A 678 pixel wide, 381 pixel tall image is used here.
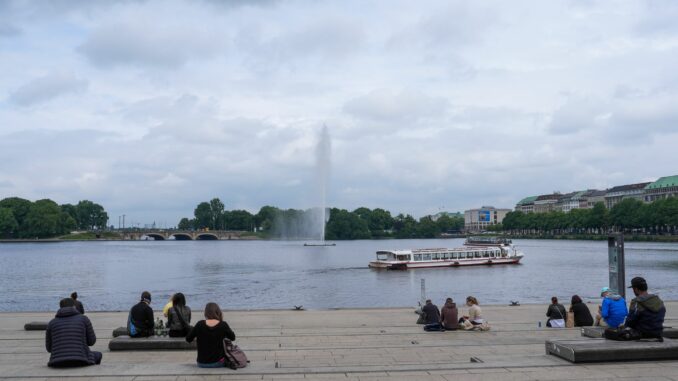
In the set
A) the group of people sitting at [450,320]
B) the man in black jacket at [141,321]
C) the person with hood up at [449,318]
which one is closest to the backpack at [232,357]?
the man in black jacket at [141,321]

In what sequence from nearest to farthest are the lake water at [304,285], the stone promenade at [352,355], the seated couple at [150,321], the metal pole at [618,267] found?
the stone promenade at [352,355], the seated couple at [150,321], the metal pole at [618,267], the lake water at [304,285]

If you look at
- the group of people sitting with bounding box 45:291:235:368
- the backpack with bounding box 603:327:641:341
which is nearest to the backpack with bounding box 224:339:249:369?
the group of people sitting with bounding box 45:291:235:368

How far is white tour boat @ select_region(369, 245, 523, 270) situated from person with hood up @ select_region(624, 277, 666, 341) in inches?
3052

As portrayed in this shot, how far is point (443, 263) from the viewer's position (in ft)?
320

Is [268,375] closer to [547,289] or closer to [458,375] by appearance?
[458,375]

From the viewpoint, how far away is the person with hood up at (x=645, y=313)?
14.3 metres

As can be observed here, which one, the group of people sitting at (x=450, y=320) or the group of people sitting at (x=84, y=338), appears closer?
the group of people sitting at (x=84, y=338)

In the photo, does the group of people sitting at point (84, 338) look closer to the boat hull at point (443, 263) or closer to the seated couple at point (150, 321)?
the seated couple at point (150, 321)

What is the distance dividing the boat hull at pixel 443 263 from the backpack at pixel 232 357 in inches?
3087

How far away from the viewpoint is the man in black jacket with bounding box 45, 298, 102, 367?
13.6m

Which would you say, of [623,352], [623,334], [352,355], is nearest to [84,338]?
[352,355]

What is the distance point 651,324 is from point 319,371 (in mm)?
7499

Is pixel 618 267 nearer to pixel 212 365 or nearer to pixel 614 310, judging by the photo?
pixel 614 310

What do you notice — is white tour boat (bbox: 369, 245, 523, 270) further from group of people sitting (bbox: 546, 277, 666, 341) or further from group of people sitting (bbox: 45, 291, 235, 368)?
group of people sitting (bbox: 45, 291, 235, 368)
